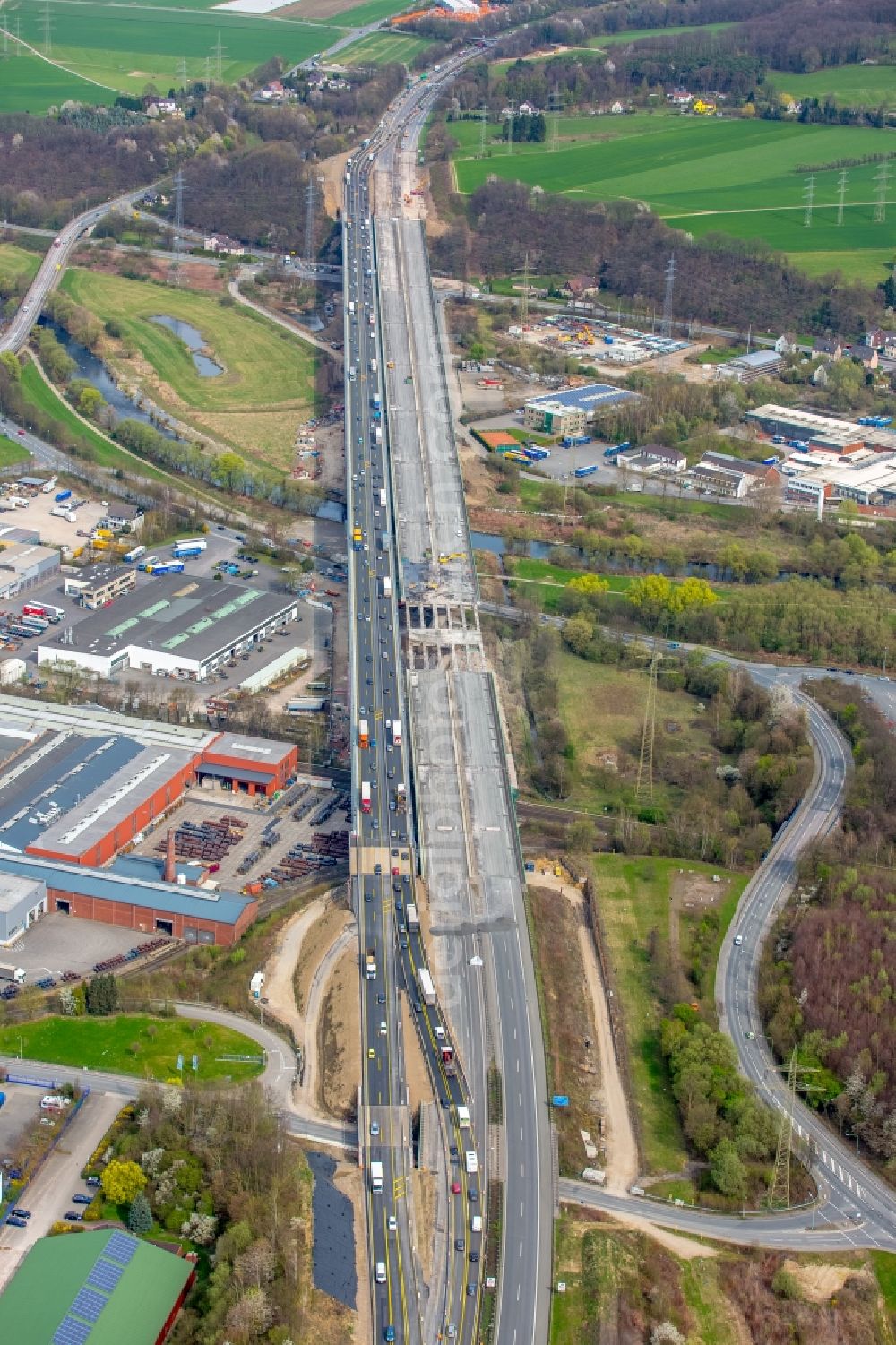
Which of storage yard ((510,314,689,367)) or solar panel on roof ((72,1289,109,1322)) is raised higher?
storage yard ((510,314,689,367))

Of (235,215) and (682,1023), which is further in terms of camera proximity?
(235,215)

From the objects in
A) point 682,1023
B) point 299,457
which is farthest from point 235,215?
point 682,1023

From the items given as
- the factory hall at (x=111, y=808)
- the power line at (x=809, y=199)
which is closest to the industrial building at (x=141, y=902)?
the factory hall at (x=111, y=808)

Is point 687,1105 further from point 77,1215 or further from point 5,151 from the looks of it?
point 5,151

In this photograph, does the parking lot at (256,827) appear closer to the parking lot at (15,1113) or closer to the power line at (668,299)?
the parking lot at (15,1113)

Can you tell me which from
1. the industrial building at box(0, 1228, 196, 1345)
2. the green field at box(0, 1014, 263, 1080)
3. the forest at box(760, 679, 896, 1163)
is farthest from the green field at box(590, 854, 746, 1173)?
the industrial building at box(0, 1228, 196, 1345)

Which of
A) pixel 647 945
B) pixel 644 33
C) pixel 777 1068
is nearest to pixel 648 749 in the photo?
pixel 647 945

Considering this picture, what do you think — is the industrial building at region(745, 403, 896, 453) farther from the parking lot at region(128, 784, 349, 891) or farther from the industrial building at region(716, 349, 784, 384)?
the parking lot at region(128, 784, 349, 891)
